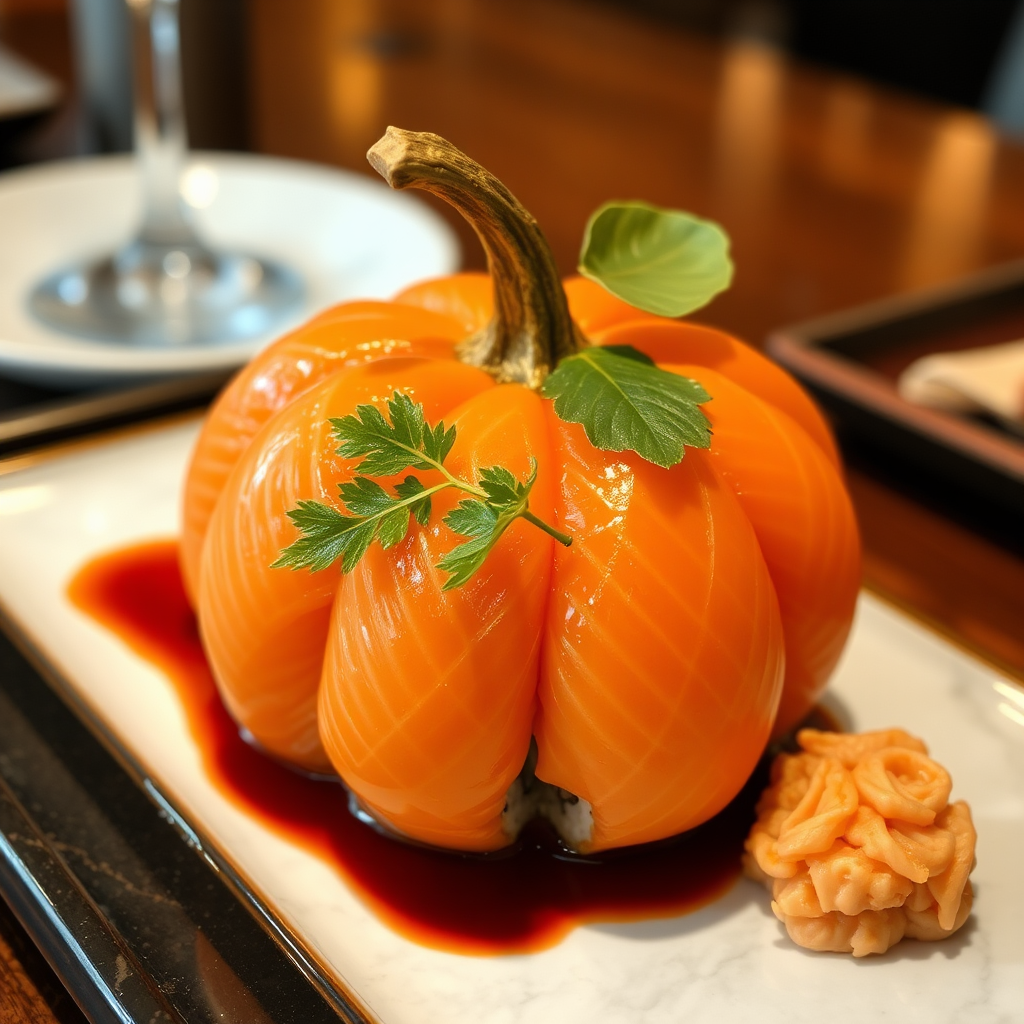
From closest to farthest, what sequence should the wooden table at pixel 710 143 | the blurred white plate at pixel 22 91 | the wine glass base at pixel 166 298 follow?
1. the wine glass base at pixel 166 298
2. the wooden table at pixel 710 143
3. the blurred white plate at pixel 22 91

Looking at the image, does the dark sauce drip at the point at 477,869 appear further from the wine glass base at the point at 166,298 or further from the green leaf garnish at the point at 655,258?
the wine glass base at the point at 166,298

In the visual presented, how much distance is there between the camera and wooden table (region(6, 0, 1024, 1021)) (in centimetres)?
185

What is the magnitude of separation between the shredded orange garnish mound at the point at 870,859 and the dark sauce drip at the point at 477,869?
7 cm

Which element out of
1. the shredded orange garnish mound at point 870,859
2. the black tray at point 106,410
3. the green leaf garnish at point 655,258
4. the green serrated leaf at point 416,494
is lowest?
the black tray at point 106,410

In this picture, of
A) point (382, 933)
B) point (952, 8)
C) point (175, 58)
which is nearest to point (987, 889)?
point (382, 933)

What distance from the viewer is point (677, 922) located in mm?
813

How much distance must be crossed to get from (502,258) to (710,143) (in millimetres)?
1867

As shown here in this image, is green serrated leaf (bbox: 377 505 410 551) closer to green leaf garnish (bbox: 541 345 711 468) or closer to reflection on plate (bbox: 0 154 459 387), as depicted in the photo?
green leaf garnish (bbox: 541 345 711 468)

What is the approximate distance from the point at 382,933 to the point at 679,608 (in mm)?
279

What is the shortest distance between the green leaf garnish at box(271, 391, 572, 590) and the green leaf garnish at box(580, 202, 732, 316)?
18 cm

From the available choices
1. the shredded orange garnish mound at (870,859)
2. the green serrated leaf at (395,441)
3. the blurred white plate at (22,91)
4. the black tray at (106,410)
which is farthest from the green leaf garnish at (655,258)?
the blurred white plate at (22,91)

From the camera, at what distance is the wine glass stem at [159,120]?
66.2 inches

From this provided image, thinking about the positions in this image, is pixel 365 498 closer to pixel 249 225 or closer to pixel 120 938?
pixel 120 938

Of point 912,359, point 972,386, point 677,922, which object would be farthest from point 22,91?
point 677,922
